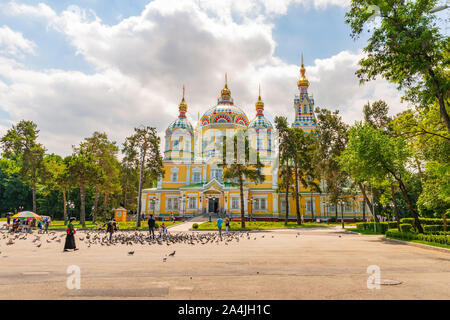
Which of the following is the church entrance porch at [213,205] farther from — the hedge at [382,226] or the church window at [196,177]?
the hedge at [382,226]

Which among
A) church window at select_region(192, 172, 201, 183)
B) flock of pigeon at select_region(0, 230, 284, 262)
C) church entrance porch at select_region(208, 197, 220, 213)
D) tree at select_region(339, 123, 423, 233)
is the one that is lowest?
flock of pigeon at select_region(0, 230, 284, 262)

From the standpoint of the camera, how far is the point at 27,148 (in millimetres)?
40750

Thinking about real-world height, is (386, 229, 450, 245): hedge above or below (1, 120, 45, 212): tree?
below

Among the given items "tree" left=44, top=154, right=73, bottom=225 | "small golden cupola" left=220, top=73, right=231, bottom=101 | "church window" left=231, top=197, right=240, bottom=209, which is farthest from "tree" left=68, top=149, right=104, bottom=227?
"small golden cupola" left=220, top=73, right=231, bottom=101

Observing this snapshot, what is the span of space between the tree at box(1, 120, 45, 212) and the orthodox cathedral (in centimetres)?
1761

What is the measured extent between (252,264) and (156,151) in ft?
87.3

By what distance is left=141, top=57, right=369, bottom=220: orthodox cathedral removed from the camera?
48.4 metres

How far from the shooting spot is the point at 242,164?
105ft

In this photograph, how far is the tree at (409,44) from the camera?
531 inches

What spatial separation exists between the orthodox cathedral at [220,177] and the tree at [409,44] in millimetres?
25633

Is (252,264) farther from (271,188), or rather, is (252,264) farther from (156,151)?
(271,188)

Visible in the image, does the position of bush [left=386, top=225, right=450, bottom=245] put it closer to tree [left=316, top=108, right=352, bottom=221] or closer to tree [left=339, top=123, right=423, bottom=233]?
tree [left=339, top=123, right=423, bottom=233]

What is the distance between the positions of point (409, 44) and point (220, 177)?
41035mm

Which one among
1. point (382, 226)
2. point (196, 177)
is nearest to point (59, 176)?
point (196, 177)
